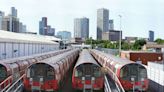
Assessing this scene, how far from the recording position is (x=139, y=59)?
54.2 meters

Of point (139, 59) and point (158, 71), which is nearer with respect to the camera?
point (158, 71)

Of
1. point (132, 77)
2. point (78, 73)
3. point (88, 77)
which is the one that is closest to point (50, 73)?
point (78, 73)

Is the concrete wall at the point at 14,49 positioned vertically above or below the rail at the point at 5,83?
above

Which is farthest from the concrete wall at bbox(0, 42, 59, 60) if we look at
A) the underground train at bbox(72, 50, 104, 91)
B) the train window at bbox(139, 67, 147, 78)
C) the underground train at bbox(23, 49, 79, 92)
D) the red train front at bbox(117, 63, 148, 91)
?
the train window at bbox(139, 67, 147, 78)

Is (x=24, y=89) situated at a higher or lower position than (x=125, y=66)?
lower

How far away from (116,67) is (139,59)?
30482 mm

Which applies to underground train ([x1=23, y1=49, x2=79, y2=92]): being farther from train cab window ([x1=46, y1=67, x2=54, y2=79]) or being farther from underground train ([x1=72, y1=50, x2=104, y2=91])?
underground train ([x1=72, y1=50, x2=104, y2=91])

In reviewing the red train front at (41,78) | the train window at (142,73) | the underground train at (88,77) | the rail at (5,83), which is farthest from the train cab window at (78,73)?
the rail at (5,83)

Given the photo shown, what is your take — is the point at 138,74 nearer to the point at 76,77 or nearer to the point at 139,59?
the point at 76,77

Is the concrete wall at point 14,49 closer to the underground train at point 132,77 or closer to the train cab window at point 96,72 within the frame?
the train cab window at point 96,72

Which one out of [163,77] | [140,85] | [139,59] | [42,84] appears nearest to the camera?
[42,84]

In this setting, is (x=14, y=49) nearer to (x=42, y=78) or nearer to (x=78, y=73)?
(x=78, y=73)

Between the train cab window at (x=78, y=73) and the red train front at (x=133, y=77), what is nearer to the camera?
the train cab window at (x=78, y=73)

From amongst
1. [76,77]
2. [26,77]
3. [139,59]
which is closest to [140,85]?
[76,77]
